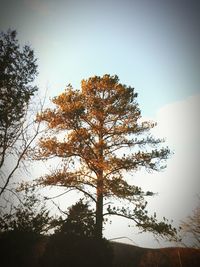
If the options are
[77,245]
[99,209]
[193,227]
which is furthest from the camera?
[193,227]

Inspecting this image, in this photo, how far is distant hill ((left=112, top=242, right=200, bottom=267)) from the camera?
12.5m

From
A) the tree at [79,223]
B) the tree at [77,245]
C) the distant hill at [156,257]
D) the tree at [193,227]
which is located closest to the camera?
the tree at [77,245]

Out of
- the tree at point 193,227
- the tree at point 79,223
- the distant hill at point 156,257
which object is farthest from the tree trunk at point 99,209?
the tree at point 193,227

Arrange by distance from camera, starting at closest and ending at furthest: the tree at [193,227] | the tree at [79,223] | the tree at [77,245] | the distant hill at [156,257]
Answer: the tree at [77,245]
the tree at [79,223]
the distant hill at [156,257]
the tree at [193,227]

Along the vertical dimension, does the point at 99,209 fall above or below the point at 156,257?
above

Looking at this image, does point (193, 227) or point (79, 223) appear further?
point (193, 227)

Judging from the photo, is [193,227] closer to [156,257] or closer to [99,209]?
[156,257]

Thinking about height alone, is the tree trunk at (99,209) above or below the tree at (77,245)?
above

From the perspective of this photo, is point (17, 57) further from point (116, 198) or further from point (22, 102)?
point (116, 198)

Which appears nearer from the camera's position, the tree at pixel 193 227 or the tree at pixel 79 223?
the tree at pixel 79 223

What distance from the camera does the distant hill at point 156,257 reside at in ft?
41.0

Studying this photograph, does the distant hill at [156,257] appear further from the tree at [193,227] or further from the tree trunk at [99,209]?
the tree trunk at [99,209]

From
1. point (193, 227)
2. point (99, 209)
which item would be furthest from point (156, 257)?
point (99, 209)

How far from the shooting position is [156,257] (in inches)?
523
